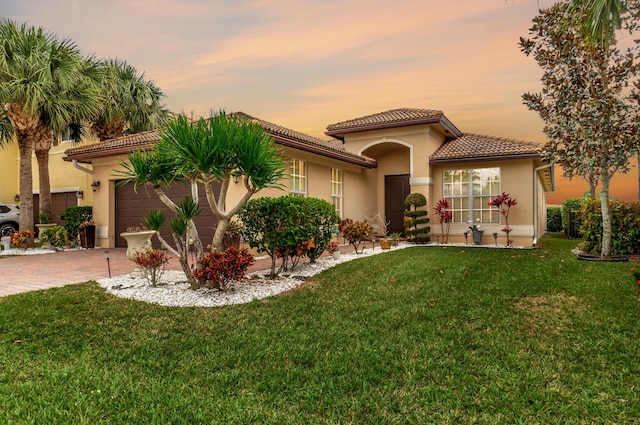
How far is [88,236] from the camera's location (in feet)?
42.4

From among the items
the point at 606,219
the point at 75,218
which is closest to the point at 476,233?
the point at 606,219

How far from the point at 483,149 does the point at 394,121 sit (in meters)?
3.36

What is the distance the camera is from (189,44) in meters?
11.4

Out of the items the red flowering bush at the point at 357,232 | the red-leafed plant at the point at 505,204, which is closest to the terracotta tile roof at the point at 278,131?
the red flowering bush at the point at 357,232

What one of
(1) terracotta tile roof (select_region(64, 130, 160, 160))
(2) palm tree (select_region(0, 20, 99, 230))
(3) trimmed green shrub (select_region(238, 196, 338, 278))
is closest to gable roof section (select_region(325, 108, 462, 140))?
(1) terracotta tile roof (select_region(64, 130, 160, 160))

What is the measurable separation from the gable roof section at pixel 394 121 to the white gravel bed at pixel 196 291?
8.15m

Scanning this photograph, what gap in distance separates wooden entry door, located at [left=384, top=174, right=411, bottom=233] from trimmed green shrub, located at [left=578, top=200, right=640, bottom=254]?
6629mm

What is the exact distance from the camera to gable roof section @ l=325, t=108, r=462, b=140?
528 inches

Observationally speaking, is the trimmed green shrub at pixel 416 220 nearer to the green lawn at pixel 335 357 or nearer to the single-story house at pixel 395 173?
the single-story house at pixel 395 173

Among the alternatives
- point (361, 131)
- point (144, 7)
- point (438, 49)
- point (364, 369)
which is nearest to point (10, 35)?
point (144, 7)

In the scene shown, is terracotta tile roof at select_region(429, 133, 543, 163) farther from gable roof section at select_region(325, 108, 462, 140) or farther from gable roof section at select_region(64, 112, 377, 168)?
gable roof section at select_region(64, 112, 377, 168)

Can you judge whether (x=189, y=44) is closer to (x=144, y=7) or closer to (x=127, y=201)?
(x=144, y=7)

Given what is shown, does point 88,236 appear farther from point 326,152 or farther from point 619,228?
point 619,228

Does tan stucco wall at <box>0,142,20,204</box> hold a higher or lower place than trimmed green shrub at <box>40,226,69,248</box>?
higher
